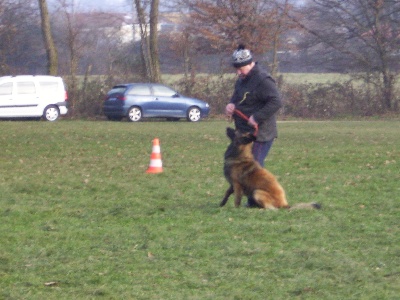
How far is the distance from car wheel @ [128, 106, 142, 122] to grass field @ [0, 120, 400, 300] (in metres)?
15.0

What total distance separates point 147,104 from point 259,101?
2142cm

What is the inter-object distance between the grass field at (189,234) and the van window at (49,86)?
50.5 ft

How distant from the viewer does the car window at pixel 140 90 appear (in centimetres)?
2958

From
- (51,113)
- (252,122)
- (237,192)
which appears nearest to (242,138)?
(252,122)

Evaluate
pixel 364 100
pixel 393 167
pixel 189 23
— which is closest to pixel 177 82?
pixel 189 23

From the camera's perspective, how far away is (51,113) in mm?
29422

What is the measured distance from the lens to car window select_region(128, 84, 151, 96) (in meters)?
29.6

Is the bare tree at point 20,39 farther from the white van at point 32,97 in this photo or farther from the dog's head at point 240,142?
the dog's head at point 240,142

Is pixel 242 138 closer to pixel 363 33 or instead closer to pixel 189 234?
pixel 189 234

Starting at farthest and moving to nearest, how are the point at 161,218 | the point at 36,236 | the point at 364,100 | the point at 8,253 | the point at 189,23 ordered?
the point at 189,23, the point at 364,100, the point at 161,218, the point at 36,236, the point at 8,253

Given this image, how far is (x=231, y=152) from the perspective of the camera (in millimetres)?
8539

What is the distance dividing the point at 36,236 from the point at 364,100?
28702mm

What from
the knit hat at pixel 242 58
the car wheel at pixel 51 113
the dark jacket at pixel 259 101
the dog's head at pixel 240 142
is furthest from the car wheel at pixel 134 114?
the knit hat at pixel 242 58

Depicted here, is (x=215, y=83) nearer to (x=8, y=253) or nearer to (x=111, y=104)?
(x=111, y=104)
